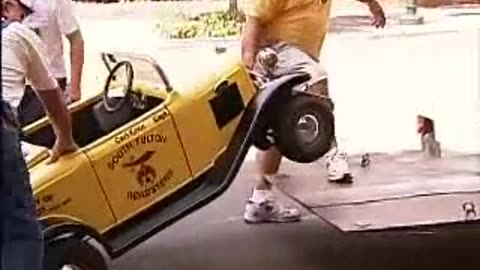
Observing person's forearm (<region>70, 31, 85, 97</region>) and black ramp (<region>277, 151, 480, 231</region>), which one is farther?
person's forearm (<region>70, 31, 85, 97</region>)

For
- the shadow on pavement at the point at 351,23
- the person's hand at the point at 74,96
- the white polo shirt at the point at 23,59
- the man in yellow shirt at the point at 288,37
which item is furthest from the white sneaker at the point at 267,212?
the shadow on pavement at the point at 351,23

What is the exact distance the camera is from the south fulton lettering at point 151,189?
4.74m

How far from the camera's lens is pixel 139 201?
4.76m

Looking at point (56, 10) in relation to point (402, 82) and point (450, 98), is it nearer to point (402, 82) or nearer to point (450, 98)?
point (450, 98)

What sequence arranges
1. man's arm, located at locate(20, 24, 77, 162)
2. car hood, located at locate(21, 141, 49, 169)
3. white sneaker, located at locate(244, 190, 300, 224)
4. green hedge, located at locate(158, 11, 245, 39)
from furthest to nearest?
green hedge, located at locate(158, 11, 245, 39), white sneaker, located at locate(244, 190, 300, 224), car hood, located at locate(21, 141, 49, 169), man's arm, located at locate(20, 24, 77, 162)

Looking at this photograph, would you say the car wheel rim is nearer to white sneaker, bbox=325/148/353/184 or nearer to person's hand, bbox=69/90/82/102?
white sneaker, bbox=325/148/353/184

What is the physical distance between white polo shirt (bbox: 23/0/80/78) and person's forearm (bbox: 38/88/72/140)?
44.4 inches

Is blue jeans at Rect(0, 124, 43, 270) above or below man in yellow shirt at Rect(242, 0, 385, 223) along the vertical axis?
above

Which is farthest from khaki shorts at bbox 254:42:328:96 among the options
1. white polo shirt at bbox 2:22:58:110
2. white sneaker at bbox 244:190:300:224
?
white polo shirt at bbox 2:22:58:110

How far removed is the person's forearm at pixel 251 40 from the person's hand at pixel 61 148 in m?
1.14

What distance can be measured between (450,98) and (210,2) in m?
2.80

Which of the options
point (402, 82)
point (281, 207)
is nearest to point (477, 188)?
point (281, 207)

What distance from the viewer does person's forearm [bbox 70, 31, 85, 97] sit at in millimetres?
5465

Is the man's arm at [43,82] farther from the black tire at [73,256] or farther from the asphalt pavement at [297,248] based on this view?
the asphalt pavement at [297,248]
